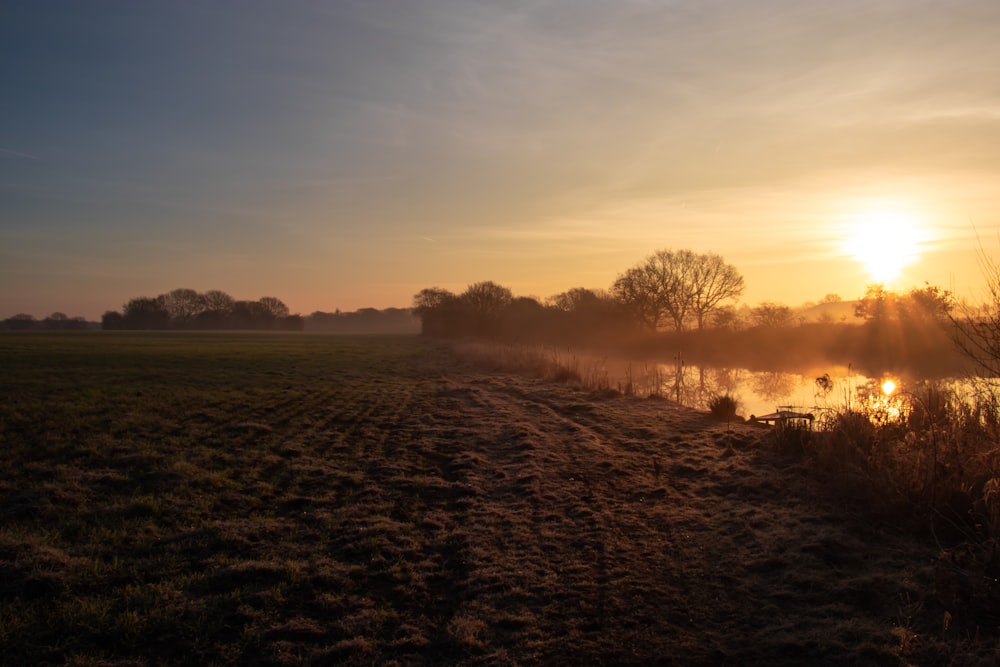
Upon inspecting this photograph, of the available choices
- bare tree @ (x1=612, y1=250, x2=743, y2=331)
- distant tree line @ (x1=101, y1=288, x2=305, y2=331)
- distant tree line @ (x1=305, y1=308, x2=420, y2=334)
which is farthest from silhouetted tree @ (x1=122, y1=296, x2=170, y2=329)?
bare tree @ (x1=612, y1=250, x2=743, y2=331)

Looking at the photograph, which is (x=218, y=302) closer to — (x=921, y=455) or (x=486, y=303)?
(x=486, y=303)

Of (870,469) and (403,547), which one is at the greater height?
(870,469)

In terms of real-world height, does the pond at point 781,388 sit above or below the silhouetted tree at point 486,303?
below

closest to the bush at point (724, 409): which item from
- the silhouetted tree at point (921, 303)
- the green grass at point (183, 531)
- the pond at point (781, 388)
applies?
the pond at point (781, 388)

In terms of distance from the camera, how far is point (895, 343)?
111 feet

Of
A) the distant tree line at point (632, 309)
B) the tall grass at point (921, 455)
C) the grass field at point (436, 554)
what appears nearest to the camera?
the grass field at point (436, 554)

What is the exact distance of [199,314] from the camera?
4318 inches

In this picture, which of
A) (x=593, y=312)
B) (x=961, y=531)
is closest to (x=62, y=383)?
(x=961, y=531)

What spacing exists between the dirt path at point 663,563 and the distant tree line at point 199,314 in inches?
4414

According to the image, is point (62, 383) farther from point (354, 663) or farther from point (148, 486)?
point (354, 663)

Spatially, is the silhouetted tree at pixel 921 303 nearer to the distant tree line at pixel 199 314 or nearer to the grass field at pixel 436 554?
the grass field at pixel 436 554

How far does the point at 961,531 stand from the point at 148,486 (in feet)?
30.4

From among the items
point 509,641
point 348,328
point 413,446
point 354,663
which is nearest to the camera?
point 354,663

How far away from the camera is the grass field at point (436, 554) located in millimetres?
3967
